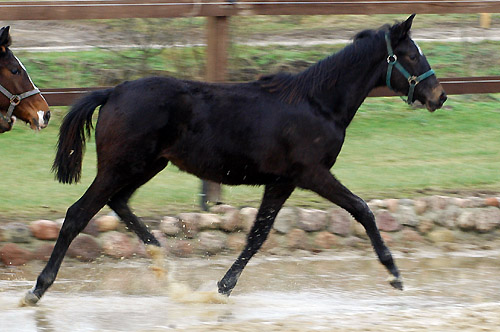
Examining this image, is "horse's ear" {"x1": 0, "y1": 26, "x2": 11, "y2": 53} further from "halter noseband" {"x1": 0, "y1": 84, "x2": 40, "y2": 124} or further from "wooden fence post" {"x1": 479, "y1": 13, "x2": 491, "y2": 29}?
"wooden fence post" {"x1": 479, "y1": 13, "x2": 491, "y2": 29}

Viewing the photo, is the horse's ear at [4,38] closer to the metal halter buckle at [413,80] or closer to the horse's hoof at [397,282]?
the metal halter buckle at [413,80]

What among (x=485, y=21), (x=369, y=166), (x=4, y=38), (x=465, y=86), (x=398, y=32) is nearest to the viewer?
(x=4, y=38)

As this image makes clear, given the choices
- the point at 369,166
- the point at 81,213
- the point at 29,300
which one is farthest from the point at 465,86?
the point at 29,300

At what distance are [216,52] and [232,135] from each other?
74.5 inches

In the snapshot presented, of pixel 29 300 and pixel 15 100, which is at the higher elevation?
pixel 15 100

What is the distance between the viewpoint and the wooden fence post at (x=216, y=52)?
25.8ft

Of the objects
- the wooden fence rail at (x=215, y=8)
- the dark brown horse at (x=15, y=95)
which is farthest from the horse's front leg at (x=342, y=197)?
the wooden fence rail at (x=215, y=8)

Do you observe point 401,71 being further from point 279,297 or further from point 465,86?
point 465,86

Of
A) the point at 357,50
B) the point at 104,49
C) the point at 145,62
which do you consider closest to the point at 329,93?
the point at 357,50

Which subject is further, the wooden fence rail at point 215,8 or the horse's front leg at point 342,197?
the wooden fence rail at point 215,8

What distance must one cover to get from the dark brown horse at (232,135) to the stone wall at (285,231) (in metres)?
0.82

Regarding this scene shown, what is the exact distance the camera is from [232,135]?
6.16 meters

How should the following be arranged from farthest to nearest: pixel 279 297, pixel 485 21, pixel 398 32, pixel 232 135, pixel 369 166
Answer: pixel 485 21 → pixel 369 166 → pixel 398 32 → pixel 279 297 → pixel 232 135

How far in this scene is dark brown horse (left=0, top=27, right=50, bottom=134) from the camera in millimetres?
6305
